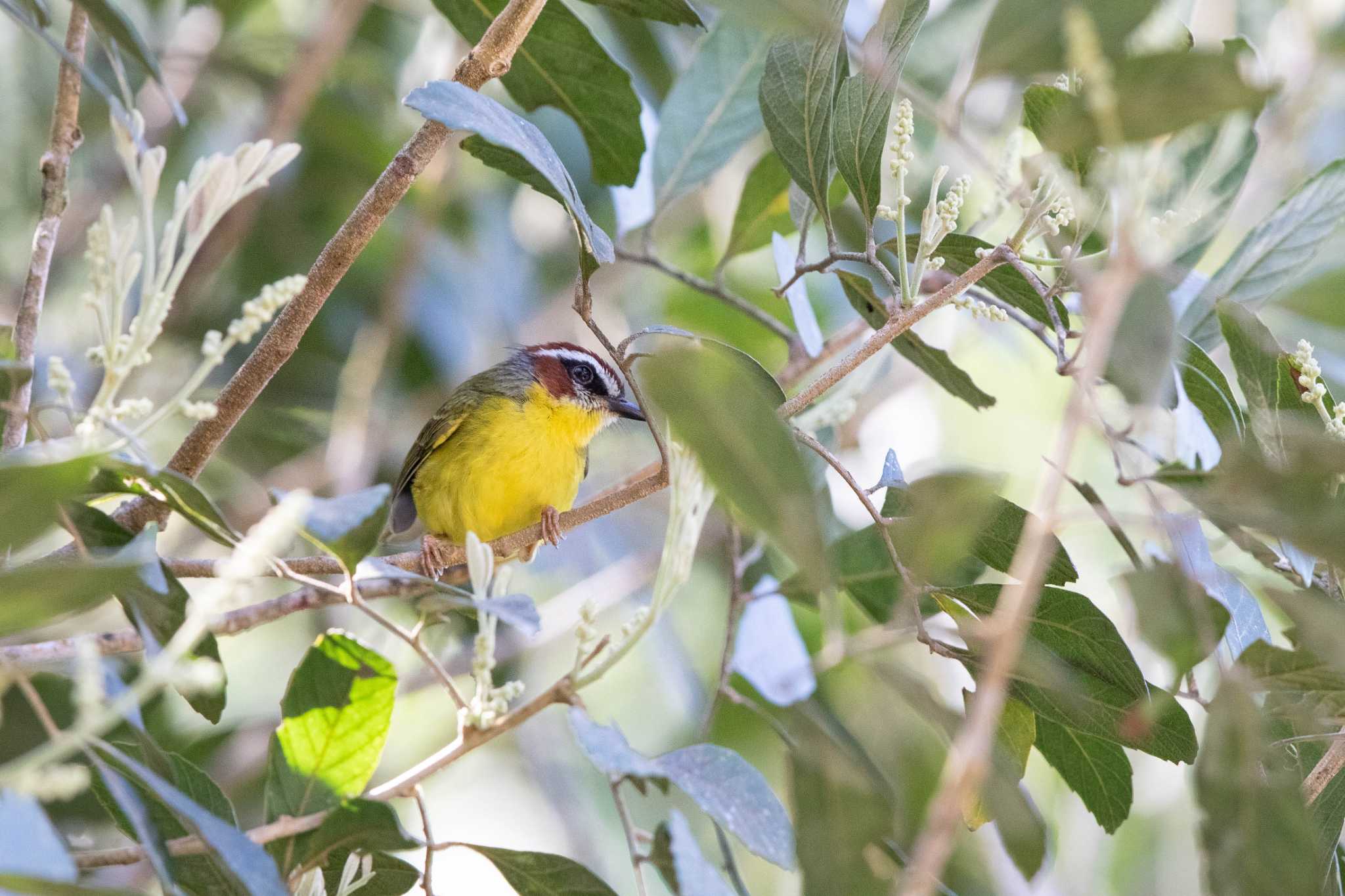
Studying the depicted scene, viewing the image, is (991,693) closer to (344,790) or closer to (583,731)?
(583,731)

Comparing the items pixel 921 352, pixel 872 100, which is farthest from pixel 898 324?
pixel 921 352

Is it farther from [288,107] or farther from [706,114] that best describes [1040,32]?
[288,107]

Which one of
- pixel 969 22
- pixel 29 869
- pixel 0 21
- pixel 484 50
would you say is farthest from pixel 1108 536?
pixel 0 21

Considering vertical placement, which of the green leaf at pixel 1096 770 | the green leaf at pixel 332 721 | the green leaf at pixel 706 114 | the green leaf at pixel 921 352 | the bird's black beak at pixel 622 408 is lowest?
the green leaf at pixel 1096 770

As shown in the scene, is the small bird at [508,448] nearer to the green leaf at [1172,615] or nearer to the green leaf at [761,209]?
the green leaf at [761,209]

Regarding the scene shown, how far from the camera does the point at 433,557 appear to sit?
11.3 feet

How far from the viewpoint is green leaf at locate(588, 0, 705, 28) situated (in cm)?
205

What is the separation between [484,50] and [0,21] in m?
3.84

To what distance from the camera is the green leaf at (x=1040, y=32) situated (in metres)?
1.33

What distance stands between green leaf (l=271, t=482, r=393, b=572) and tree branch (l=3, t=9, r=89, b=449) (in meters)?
0.69

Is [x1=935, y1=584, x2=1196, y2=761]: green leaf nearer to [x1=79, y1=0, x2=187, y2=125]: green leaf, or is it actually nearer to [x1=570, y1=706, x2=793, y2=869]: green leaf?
[x1=570, y1=706, x2=793, y2=869]: green leaf

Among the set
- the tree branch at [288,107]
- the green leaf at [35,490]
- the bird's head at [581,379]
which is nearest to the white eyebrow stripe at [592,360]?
the bird's head at [581,379]

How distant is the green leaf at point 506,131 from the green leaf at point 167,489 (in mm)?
528

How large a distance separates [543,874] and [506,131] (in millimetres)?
971
